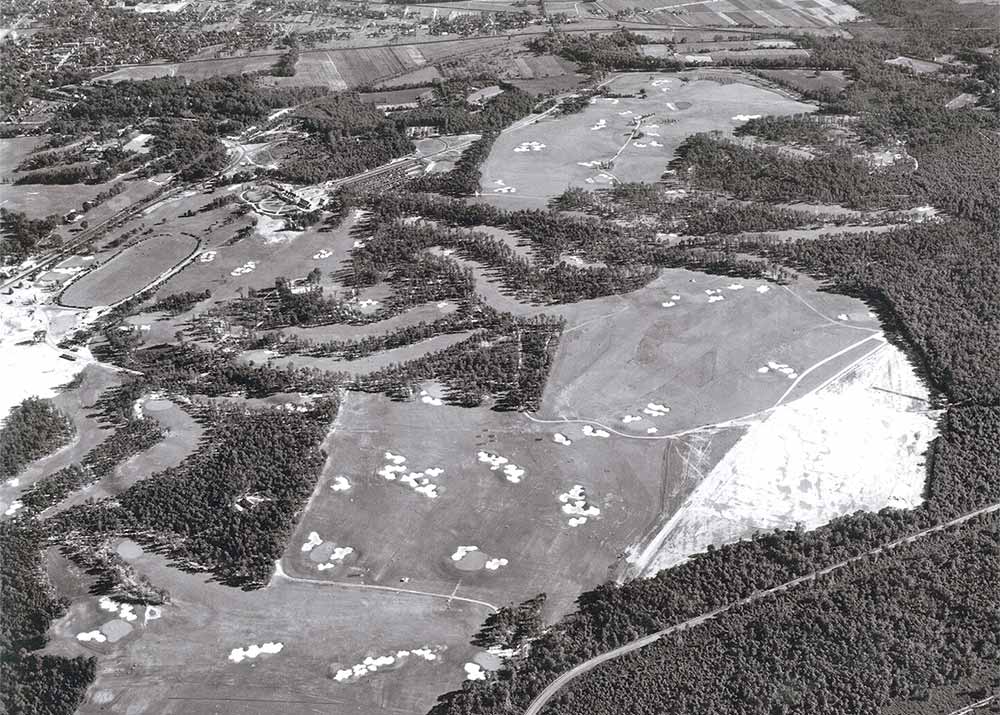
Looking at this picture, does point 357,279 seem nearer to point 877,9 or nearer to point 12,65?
point 12,65

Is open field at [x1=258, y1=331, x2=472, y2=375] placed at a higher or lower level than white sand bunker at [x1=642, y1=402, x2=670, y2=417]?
higher

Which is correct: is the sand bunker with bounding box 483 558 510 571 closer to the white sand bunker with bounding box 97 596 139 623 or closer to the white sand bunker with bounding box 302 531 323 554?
the white sand bunker with bounding box 302 531 323 554

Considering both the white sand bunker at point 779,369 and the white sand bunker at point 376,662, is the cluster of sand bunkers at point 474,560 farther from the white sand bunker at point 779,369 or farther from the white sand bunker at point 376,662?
the white sand bunker at point 779,369

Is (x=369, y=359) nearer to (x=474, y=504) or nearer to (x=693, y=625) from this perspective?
(x=474, y=504)

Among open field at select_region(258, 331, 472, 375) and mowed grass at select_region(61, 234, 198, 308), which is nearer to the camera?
open field at select_region(258, 331, 472, 375)

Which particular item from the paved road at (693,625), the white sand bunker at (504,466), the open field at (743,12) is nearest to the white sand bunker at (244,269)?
the white sand bunker at (504,466)

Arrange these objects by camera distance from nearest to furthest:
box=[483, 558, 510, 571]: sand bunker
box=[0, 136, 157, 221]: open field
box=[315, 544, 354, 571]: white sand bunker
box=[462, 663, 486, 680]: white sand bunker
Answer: box=[462, 663, 486, 680]: white sand bunker
box=[483, 558, 510, 571]: sand bunker
box=[315, 544, 354, 571]: white sand bunker
box=[0, 136, 157, 221]: open field

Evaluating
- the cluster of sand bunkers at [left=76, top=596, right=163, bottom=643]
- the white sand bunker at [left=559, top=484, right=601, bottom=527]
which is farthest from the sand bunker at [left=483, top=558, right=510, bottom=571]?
the cluster of sand bunkers at [left=76, top=596, right=163, bottom=643]

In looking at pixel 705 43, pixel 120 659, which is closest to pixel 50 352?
pixel 120 659
